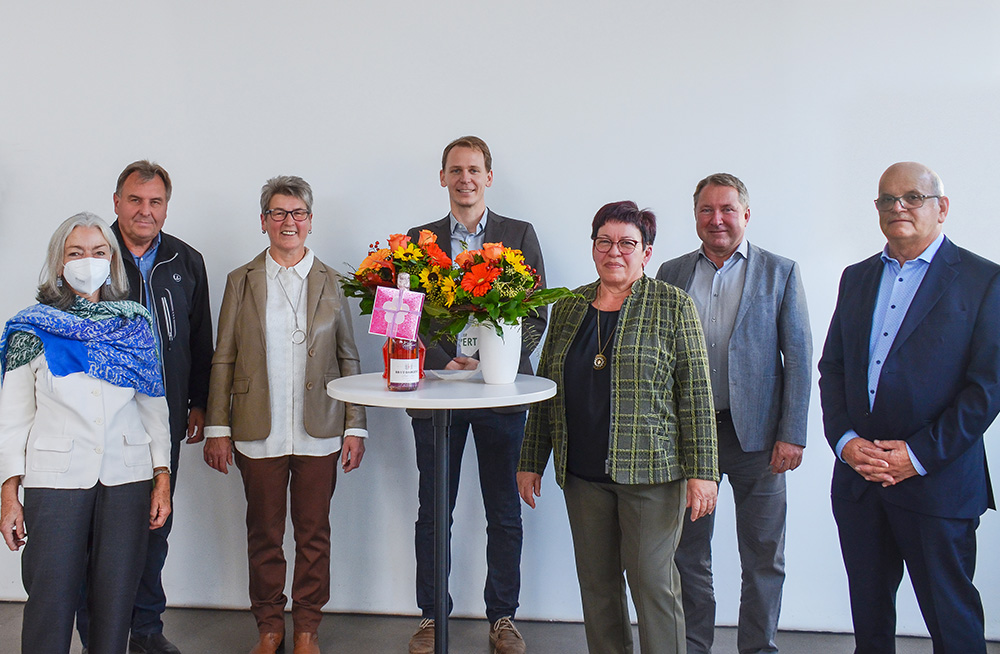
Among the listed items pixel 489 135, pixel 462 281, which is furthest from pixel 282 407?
pixel 489 135

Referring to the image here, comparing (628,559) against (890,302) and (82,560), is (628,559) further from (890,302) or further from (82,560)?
(82,560)

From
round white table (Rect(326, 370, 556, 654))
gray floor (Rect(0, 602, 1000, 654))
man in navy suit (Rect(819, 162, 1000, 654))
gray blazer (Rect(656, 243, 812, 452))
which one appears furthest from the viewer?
gray floor (Rect(0, 602, 1000, 654))

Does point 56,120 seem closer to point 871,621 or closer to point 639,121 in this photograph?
point 639,121

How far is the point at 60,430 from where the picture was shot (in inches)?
78.7

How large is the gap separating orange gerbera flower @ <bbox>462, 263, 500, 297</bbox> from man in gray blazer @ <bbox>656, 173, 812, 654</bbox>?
0.95 m

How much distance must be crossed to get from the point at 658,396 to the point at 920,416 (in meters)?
0.75

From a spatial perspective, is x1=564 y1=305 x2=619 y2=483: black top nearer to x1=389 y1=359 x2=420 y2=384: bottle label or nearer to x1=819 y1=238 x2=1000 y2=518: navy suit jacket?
x1=389 y1=359 x2=420 y2=384: bottle label

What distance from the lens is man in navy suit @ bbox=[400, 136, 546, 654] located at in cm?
277

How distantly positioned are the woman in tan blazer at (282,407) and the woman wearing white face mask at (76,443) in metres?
0.53

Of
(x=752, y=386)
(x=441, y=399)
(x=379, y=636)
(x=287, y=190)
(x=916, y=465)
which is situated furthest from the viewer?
(x=379, y=636)

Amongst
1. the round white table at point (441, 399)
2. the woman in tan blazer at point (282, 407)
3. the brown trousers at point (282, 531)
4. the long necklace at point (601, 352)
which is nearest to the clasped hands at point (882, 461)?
the long necklace at point (601, 352)

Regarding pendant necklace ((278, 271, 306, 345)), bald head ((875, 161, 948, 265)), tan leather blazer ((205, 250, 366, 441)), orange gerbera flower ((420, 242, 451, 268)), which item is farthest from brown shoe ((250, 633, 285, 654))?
bald head ((875, 161, 948, 265))

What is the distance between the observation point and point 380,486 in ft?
10.8

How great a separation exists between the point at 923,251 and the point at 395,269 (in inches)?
61.8
